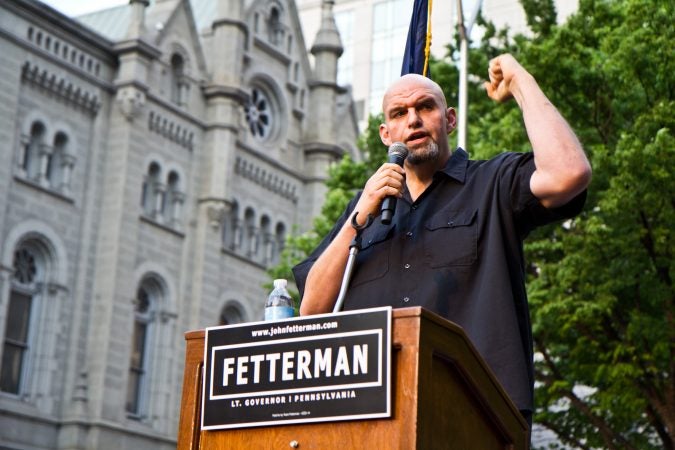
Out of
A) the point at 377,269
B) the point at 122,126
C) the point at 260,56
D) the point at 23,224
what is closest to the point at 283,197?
the point at 260,56

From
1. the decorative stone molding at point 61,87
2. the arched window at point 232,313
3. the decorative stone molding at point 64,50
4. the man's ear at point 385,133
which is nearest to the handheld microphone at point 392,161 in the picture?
the man's ear at point 385,133

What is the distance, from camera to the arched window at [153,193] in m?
35.6

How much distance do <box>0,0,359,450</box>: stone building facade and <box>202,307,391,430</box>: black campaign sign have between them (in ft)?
91.4

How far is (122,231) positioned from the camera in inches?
1336

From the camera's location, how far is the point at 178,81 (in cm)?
3722

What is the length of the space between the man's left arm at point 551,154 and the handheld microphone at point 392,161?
419 millimetres

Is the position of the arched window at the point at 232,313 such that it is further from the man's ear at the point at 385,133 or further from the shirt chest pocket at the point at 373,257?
the shirt chest pocket at the point at 373,257

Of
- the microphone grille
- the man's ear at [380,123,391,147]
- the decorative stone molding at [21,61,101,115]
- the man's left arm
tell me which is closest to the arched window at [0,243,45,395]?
the decorative stone molding at [21,61,101,115]

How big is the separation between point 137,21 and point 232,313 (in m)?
9.77

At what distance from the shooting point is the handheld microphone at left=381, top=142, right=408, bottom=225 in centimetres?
387

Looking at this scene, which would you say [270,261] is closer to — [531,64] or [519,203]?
[531,64]

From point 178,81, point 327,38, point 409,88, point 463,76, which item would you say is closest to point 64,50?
point 178,81

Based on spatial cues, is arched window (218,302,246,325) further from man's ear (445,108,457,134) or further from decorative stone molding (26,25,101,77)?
man's ear (445,108,457,134)

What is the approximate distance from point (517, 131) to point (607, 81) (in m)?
1.46
